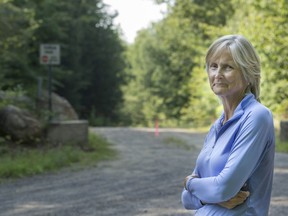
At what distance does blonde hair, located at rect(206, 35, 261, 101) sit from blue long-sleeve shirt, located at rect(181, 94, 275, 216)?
6 centimetres

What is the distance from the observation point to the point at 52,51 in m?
12.1

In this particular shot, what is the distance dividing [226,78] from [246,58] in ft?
0.33

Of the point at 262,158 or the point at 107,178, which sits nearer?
the point at 262,158

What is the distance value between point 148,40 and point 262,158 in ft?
160

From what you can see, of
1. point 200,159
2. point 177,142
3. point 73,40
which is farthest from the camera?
point 73,40

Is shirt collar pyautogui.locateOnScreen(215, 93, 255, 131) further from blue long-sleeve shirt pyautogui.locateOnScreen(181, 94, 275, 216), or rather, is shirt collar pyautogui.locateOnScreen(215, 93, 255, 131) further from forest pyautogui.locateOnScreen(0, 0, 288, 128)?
forest pyautogui.locateOnScreen(0, 0, 288, 128)

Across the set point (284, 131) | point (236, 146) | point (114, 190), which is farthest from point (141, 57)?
point (236, 146)

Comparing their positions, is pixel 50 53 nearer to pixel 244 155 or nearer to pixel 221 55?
pixel 221 55

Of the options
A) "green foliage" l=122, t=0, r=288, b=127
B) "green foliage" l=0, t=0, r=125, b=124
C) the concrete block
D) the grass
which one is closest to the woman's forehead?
the grass

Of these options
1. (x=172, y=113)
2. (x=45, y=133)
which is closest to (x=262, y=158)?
(x=45, y=133)

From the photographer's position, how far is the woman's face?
5.37 feet

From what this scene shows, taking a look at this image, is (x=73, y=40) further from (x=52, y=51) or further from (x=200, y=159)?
(x=200, y=159)

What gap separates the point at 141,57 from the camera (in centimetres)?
5197

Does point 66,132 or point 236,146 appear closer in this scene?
point 236,146
